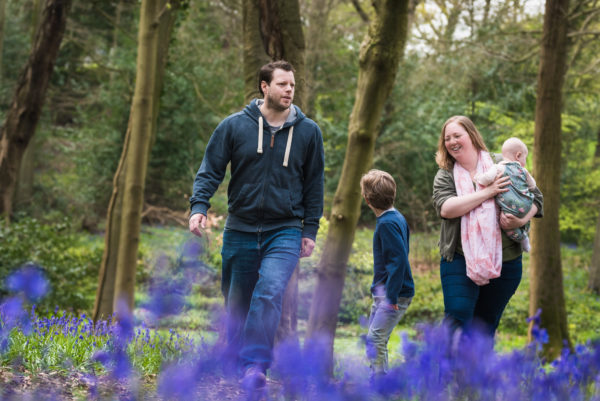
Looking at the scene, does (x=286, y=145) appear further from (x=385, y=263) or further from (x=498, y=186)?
(x=498, y=186)

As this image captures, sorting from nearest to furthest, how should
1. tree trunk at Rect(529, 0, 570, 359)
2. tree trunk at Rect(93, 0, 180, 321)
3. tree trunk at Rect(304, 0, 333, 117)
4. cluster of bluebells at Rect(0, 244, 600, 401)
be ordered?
cluster of bluebells at Rect(0, 244, 600, 401)
tree trunk at Rect(93, 0, 180, 321)
tree trunk at Rect(529, 0, 570, 359)
tree trunk at Rect(304, 0, 333, 117)

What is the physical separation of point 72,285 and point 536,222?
754 centimetres

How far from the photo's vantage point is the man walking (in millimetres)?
4156

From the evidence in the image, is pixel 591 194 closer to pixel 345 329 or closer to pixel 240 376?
pixel 345 329

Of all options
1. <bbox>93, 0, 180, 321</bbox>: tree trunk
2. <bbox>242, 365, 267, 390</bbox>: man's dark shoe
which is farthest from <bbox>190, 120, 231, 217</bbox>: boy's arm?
<bbox>93, 0, 180, 321</bbox>: tree trunk

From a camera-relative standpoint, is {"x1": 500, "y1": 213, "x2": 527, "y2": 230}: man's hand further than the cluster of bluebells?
Yes

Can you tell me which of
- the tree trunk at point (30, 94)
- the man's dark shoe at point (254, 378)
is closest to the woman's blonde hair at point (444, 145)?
the man's dark shoe at point (254, 378)

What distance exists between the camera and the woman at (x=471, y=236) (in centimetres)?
385

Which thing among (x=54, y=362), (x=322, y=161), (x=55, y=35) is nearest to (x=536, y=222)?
(x=322, y=161)

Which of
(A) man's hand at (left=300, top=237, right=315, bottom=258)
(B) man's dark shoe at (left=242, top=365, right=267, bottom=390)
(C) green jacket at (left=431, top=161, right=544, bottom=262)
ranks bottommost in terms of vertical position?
(B) man's dark shoe at (left=242, top=365, right=267, bottom=390)

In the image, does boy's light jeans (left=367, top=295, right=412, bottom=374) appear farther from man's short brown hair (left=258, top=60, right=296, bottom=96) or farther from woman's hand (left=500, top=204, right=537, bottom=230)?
man's short brown hair (left=258, top=60, right=296, bottom=96)

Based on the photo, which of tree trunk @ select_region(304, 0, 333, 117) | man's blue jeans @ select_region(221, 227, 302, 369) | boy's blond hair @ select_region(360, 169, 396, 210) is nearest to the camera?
man's blue jeans @ select_region(221, 227, 302, 369)

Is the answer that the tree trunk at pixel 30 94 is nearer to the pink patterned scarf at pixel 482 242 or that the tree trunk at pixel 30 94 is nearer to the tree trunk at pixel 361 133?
the tree trunk at pixel 361 133

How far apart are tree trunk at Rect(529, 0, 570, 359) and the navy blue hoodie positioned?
583 centimetres
